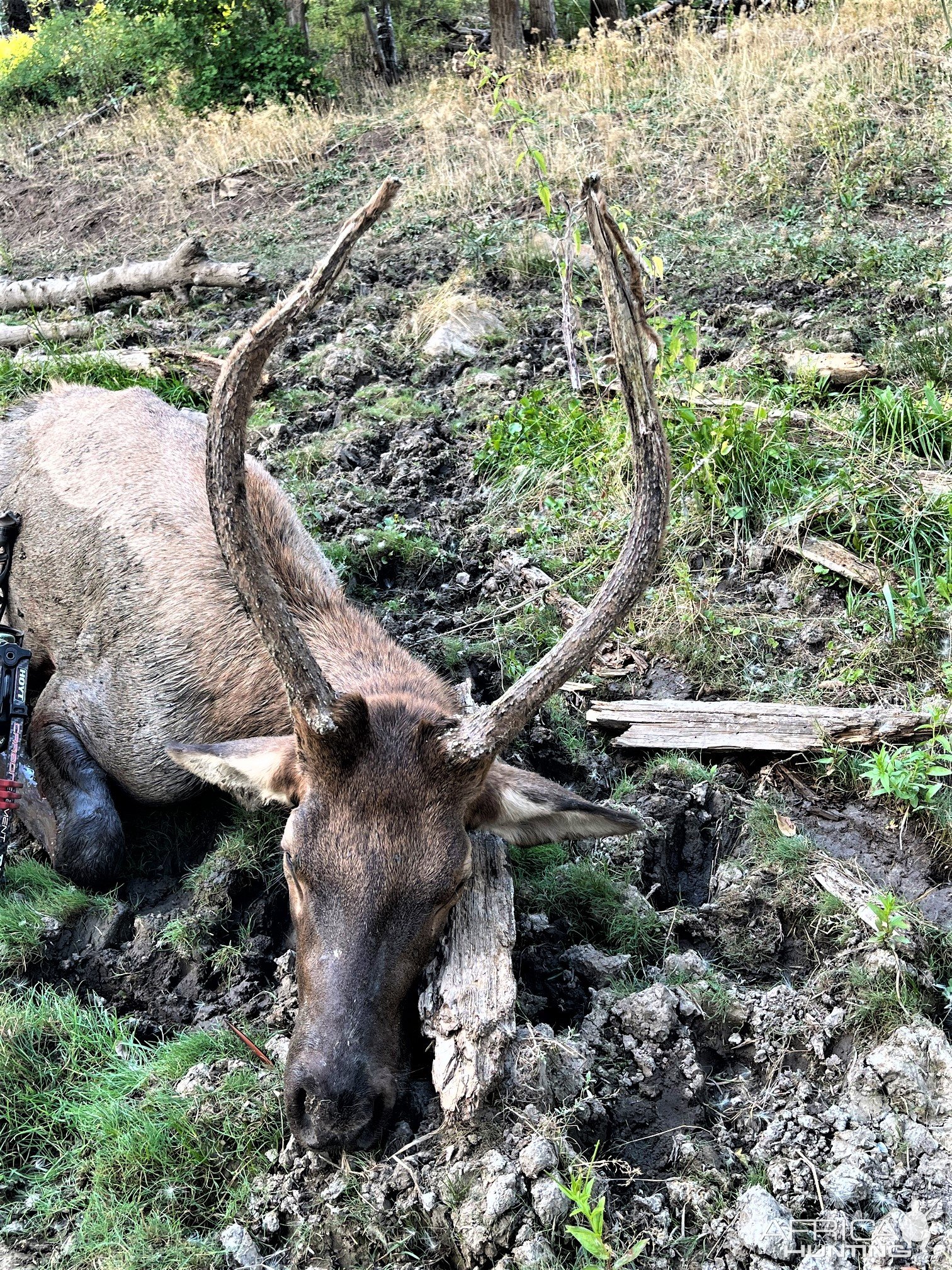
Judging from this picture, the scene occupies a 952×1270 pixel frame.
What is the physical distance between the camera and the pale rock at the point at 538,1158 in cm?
293

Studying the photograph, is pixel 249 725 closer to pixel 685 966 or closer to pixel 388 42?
pixel 685 966

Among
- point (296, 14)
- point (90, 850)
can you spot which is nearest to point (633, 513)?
point (90, 850)

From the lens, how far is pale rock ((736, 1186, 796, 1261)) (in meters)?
2.83

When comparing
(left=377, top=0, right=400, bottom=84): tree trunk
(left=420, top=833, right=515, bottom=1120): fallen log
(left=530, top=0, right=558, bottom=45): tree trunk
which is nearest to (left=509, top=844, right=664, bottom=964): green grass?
(left=420, top=833, right=515, bottom=1120): fallen log

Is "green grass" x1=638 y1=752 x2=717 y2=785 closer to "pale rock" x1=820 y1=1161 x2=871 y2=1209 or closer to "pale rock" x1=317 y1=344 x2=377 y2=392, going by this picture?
"pale rock" x1=820 y1=1161 x2=871 y2=1209

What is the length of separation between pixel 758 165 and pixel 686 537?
556 cm

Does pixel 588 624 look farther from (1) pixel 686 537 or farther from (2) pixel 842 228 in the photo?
(2) pixel 842 228

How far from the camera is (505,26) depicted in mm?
17141

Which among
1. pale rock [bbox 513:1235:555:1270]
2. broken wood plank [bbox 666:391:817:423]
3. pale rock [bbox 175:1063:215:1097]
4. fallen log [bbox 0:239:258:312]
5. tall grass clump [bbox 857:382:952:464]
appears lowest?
pale rock [bbox 513:1235:555:1270]

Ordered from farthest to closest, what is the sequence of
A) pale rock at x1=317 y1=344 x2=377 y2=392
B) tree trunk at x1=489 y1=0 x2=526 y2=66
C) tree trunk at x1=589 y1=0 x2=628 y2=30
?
1. tree trunk at x1=589 y1=0 x2=628 y2=30
2. tree trunk at x1=489 y1=0 x2=526 y2=66
3. pale rock at x1=317 y1=344 x2=377 y2=392

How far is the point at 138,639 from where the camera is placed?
193 inches

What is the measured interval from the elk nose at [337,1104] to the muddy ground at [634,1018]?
0.11 m

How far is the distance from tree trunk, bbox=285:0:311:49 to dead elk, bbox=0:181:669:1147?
1580 cm

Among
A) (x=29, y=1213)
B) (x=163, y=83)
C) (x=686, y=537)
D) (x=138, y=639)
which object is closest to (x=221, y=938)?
(x=29, y=1213)
